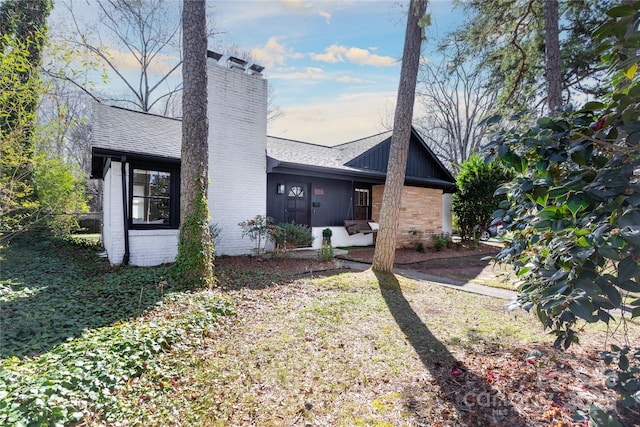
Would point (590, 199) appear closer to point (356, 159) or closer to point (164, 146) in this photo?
point (164, 146)

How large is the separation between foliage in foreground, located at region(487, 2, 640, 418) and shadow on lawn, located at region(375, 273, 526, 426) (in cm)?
83

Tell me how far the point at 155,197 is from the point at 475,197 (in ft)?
37.2

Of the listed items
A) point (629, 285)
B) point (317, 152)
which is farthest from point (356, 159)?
point (629, 285)

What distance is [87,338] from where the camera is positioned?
9.95 feet

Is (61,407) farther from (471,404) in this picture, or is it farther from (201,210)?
(201,210)

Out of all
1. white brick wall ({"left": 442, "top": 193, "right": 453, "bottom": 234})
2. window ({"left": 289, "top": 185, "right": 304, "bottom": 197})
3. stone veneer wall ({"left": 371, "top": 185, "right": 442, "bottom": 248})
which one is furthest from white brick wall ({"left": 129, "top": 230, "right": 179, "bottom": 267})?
white brick wall ({"left": 442, "top": 193, "right": 453, "bottom": 234})

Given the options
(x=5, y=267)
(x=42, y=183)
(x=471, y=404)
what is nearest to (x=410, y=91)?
(x=471, y=404)

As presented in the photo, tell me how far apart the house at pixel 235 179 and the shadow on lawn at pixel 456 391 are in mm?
6330

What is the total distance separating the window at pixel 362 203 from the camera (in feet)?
→ 39.7

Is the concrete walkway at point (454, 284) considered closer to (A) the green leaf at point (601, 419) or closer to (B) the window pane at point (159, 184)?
(A) the green leaf at point (601, 419)

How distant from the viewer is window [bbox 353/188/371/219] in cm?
1209

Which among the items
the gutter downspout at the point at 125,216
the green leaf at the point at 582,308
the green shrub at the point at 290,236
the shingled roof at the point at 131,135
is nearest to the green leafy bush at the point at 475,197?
the green shrub at the point at 290,236

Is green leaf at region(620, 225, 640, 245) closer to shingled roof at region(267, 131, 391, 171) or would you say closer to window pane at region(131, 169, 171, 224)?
shingled roof at region(267, 131, 391, 171)

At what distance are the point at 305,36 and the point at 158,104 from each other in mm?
17121
